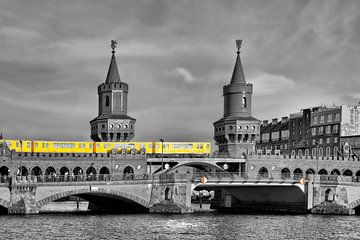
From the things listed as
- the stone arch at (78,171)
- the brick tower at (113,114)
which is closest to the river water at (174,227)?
the stone arch at (78,171)

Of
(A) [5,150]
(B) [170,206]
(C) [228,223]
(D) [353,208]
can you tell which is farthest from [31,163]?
(D) [353,208]

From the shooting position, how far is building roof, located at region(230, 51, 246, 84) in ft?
480

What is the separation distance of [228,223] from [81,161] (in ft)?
153

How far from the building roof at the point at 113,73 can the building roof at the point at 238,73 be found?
2531 centimetres

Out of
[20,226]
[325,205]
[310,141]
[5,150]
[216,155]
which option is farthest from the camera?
[310,141]

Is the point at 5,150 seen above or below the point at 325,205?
above

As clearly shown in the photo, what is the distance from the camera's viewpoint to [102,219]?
3366 inches

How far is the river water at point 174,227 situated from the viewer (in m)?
68.4

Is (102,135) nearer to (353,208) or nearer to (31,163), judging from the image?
(31,163)

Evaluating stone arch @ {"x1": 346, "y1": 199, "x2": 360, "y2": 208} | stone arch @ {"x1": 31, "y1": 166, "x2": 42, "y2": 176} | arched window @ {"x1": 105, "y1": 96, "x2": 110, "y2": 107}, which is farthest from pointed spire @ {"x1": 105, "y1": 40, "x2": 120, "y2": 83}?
stone arch @ {"x1": 346, "y1": 199, "x2": 360, "y2": 208}

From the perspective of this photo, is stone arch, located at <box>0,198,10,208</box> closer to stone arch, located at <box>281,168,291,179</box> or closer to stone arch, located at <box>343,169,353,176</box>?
stone arch, located at <box>281,168,291,179</box>

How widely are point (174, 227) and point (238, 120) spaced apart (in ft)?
230

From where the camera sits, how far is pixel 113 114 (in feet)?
471

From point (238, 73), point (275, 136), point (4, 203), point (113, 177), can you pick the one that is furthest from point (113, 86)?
point (4, 203)
